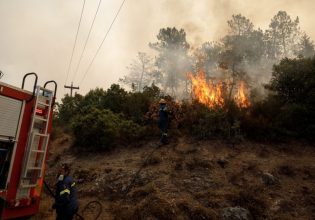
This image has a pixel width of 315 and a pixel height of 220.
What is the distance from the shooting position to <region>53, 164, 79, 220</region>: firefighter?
6.50m

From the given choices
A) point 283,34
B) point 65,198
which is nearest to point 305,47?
point 283,34

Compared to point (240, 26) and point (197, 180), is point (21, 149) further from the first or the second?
point (240, 26)

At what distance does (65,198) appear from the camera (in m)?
6.48

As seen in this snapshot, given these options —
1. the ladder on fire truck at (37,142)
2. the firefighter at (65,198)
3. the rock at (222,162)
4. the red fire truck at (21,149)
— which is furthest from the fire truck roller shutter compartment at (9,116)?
the rock at (222,162)

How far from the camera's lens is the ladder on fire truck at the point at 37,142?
232 inches

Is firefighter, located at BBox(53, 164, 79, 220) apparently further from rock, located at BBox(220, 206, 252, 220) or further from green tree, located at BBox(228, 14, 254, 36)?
green tree, located at BBox(228, 14, 254, 36)

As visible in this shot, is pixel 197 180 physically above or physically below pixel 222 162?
below

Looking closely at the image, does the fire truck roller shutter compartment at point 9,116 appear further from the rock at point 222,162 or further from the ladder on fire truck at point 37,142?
the rock at point 222,162

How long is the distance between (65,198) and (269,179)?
6665 mm

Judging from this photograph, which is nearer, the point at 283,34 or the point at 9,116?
the point at 9,116

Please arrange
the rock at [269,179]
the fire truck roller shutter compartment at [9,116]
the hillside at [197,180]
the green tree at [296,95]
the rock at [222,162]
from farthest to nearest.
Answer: the green tree at [296,95], the rock at [222,162], the rock at [269,179], the hillside at [197,180], the fire truck roller shutter compartment at [9,116]

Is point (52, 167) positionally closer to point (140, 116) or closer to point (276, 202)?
point (140, 116)

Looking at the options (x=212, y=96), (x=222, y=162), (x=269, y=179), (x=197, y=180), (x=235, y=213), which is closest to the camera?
(x=235, y=213)

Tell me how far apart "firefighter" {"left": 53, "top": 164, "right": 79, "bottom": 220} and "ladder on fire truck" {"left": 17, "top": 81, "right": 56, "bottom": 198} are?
0.64m
